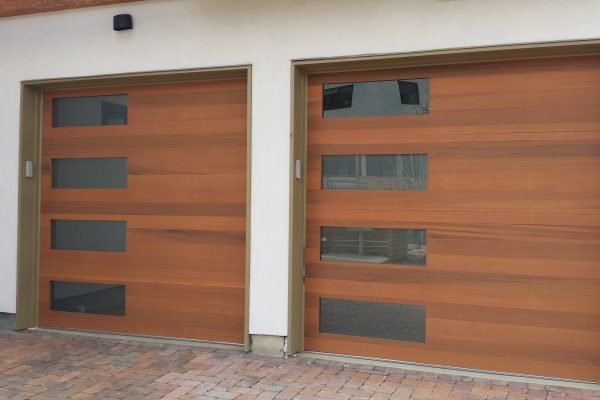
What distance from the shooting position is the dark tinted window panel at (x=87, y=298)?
537 centimetres

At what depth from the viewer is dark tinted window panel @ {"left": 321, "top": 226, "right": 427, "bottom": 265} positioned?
450 cm

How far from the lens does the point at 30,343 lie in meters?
5.12

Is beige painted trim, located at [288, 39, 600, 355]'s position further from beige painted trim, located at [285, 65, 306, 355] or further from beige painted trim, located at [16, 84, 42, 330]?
beige painted trim, located at [16, 84, 42, 330]

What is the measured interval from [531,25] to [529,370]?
252 centimetres

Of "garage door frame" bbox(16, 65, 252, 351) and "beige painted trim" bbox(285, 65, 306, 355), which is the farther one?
"garage door frame" bbox(16, 65, 252, 351)

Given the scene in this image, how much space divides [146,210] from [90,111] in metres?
1.16

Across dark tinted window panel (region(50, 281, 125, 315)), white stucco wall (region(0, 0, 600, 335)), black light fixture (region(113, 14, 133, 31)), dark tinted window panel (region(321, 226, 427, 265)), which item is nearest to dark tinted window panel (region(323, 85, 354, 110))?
white stucco wall (region(0, 0, 600, 335))

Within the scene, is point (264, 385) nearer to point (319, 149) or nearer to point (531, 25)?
point (319, 149)

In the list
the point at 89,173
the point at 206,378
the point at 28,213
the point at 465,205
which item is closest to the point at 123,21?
the point at 89,173

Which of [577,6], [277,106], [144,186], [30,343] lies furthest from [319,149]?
[30,343]

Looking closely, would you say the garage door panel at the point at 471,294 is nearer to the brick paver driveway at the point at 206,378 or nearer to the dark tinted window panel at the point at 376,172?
the brick paver driveway at the point at 206,378

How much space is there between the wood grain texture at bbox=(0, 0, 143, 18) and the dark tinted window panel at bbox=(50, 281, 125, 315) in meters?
2.63

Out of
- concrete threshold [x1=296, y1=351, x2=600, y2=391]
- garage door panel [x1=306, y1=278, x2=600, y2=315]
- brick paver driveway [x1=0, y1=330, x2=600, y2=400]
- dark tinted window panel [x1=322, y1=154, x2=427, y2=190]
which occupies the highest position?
dark tinted window panel [x1=322, y1=154, x2=427, y2=190]

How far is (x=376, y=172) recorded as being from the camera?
4.61m
